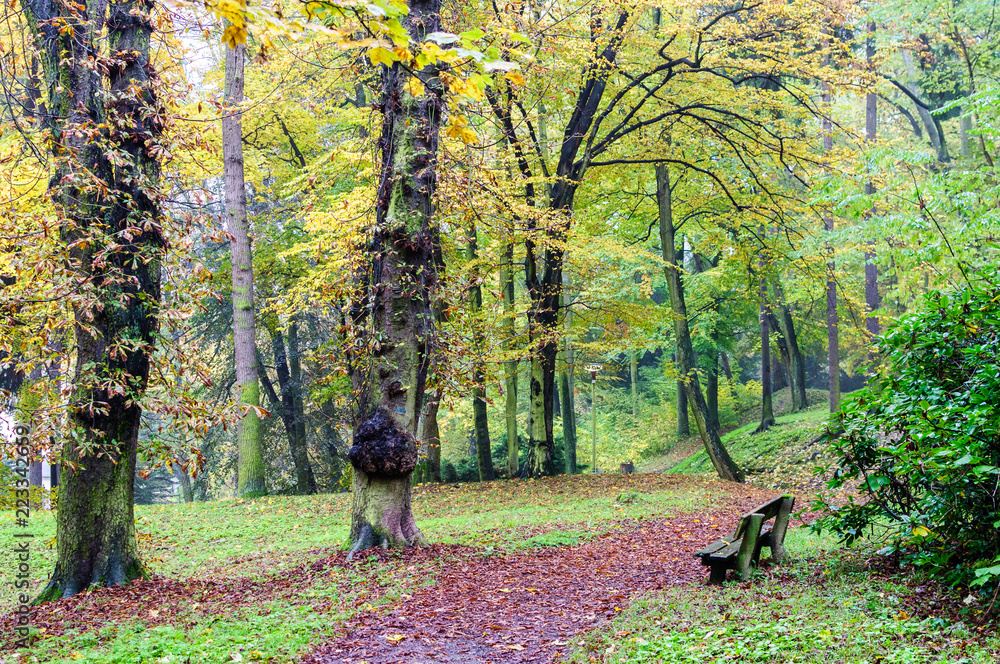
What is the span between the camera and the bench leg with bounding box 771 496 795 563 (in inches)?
255

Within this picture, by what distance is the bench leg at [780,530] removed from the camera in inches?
255

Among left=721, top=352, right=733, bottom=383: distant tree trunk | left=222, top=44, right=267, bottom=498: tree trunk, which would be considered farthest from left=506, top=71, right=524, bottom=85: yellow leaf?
left=721, top=352, right=733, bottom=383: distant tree trunk

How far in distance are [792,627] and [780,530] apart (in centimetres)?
231

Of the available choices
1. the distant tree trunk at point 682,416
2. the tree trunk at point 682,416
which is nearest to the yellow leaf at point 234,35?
the distant tree trunk at point 682,416

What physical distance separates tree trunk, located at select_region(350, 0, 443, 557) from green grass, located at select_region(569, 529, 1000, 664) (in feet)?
10.3

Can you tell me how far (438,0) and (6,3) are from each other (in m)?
4.26

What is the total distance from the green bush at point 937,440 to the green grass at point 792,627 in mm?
389

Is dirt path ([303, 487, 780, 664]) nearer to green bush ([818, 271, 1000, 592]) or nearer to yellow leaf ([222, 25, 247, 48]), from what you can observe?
green bush ([818, 271, 1000, 592])

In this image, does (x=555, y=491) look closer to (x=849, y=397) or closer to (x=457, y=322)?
(x=457, y=322)

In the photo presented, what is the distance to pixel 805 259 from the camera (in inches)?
601

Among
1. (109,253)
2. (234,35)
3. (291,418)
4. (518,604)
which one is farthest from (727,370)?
(234,35)

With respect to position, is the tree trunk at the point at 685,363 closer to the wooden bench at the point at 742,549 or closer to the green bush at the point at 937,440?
the wooden bench at the point at 742,549

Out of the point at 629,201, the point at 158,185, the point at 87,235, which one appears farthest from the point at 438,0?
the point at 629,201

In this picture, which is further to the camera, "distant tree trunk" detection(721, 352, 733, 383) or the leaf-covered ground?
"distant tree trunk" detection(721, 352, 733, 383)
